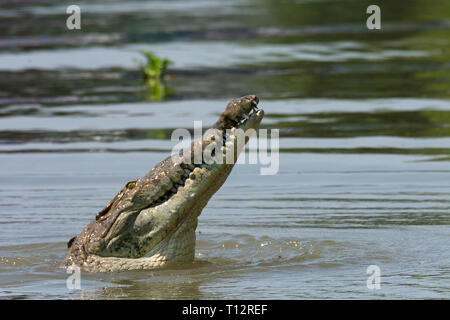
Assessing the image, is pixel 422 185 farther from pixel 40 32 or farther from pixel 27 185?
pixel 40 32

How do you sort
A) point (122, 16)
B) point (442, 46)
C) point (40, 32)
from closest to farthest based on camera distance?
point (442, 46), point (40, 32), point (122, 16)

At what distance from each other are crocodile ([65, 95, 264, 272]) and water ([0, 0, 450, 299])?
0.15 metres

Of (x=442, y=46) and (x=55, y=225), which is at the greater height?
(x=442, y=46)

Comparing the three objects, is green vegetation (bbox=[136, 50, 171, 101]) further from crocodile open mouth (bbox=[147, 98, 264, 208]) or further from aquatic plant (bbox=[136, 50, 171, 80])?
crocodile open mouth (bbox=[147, 98, 264, 208])

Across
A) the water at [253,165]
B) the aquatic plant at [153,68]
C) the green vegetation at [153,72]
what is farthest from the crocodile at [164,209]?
the aquatic plant at [153,68]

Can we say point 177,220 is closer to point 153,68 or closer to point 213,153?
A: point 213,153

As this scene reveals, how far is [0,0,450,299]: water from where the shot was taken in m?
7.30

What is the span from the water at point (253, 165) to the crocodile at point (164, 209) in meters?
0.15

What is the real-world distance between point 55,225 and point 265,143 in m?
4.10

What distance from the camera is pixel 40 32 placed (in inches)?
963

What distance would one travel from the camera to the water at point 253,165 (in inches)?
287

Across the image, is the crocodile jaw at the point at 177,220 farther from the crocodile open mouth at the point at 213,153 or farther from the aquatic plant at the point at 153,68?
the aquatic plant at the point at 153,68
